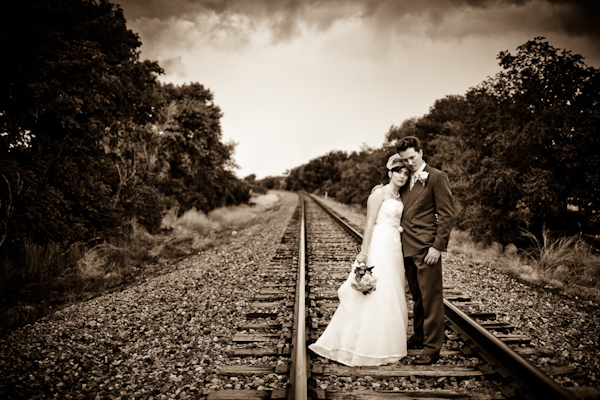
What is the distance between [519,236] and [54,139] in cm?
1311

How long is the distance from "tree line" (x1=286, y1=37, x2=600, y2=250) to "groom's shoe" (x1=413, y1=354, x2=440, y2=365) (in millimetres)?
7148

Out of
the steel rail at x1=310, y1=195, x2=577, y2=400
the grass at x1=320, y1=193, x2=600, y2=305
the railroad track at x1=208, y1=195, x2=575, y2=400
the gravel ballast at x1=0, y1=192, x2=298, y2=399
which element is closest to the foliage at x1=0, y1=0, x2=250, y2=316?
the gravel ballast at x1=0, y1=192, x2=298, y2=399

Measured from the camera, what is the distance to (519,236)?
9.34 metres

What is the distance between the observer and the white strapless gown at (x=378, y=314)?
9.44 feet

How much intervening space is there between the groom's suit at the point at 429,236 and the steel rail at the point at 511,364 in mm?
454

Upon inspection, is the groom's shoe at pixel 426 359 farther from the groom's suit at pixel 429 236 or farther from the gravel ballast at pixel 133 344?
the gravel ballast at pixel 133 344

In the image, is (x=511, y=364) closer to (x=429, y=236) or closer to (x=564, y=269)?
(x=429, y=236)

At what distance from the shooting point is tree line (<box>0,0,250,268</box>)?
6.36 m

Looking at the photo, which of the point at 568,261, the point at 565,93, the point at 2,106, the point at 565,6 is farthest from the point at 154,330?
the point at 565,6

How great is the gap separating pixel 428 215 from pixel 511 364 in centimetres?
140

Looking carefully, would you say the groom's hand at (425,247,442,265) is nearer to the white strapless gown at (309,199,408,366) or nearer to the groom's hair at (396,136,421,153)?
the white strapless gown at (309,199,408,366)

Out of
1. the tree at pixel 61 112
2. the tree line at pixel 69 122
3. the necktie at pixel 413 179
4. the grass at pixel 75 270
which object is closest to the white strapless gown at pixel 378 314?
the necktie at pixel 413 179

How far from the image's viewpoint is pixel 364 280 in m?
2.90

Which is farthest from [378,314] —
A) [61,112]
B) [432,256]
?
[61,112]
